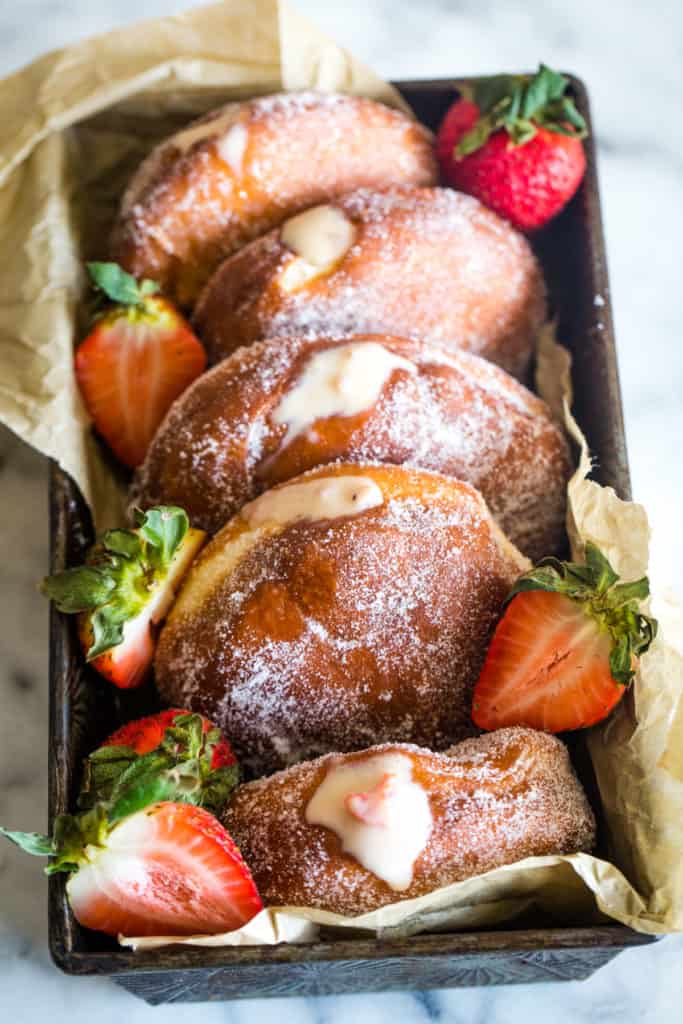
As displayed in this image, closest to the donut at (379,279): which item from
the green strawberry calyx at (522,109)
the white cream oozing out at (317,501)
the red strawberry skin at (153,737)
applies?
the green strawberry calyx at (522,109)

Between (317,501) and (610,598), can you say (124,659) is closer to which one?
(317,501)

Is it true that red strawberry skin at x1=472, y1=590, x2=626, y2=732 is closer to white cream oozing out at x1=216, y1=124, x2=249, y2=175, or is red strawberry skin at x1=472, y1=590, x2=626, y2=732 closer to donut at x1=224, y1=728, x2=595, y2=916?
donut at x1=224, y1=728, x2=595, y2=916

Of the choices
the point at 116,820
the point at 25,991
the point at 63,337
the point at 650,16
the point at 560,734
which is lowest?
the point at 25,991

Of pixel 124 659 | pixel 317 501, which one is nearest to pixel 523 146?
pixel 317 501

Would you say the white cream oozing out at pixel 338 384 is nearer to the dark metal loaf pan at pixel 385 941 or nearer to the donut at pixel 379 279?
the donut at pixel 379 279

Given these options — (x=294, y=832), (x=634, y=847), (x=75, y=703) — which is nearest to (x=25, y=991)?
(x=75, y=703)

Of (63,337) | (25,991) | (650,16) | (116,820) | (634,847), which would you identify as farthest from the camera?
(650,16)

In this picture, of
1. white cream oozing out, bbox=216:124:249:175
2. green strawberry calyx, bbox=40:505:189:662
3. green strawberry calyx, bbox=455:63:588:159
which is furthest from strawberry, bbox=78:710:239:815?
green strawberry calyx, bbox=455:63:588:159

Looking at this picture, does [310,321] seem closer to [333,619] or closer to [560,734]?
[333,619]
